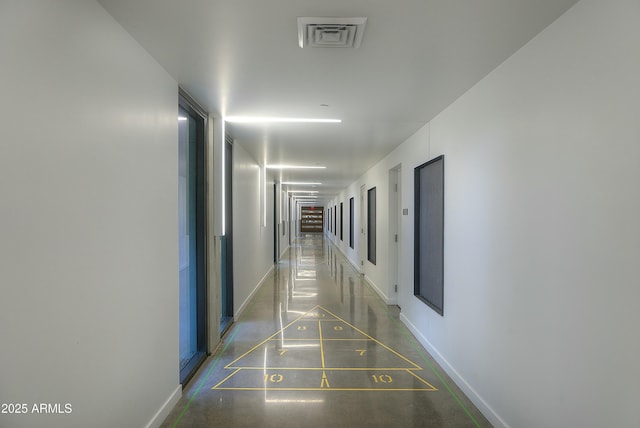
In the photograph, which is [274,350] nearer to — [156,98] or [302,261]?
[156,98]

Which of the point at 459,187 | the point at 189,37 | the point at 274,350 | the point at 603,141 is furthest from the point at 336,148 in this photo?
the point at 603,141

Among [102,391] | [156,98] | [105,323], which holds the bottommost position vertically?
[102,391]

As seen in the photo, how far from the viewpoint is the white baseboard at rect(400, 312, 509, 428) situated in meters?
2.53

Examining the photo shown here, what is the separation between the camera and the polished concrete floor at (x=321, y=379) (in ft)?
8.80

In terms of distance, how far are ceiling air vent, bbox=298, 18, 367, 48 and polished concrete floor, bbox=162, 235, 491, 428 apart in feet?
9.22

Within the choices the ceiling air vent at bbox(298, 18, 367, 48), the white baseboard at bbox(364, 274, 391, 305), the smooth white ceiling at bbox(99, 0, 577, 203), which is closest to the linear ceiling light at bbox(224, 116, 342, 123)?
the smooth white ceiling at bbox(99, 0, 577, 203)

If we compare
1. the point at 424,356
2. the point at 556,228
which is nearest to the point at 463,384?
the point at 424,356

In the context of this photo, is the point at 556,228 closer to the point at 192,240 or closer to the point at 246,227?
the point at 192,240

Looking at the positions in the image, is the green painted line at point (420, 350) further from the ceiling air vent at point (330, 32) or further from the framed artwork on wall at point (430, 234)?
the ceiling air vent at point (330, 32)

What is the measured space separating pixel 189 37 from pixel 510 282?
109 inches

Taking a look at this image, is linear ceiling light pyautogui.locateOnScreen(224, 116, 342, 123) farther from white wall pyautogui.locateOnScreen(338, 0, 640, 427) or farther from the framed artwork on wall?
white wall pyautogui.locateOnScreen(338, 0, 640, 427)

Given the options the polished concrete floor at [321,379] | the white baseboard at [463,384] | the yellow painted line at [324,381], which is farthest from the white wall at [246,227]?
the white baseboard at [463,384]

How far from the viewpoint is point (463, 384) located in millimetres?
3070

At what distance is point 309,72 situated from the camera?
2.61 meters
